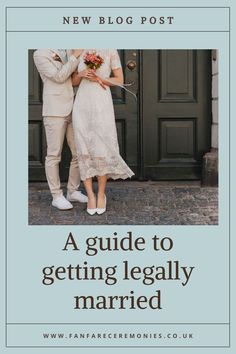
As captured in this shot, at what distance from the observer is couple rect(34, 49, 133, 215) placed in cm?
580

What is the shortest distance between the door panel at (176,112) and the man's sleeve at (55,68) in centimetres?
149

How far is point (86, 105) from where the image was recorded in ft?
19.2

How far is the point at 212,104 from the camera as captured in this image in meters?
7.19

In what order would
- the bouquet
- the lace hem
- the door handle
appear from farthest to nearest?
the door handle
the lace hem
the bouquet

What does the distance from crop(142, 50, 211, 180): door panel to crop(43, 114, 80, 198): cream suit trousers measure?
1234 millimetres

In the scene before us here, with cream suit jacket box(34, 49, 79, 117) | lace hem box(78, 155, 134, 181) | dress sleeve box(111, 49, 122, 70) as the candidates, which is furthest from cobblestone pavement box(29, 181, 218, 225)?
dress sleeve box(111, 49, 122, 70)

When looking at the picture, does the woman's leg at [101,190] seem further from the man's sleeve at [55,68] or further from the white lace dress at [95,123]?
the man's sleeve at [55,68]

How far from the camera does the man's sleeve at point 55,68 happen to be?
5.80 m

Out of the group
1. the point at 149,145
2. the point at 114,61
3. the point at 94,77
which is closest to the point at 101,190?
the point at 94,77

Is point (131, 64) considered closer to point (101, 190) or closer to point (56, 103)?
point (56, 103)

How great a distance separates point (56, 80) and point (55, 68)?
0.10 meters

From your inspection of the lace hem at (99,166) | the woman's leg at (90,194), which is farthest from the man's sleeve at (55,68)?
the woman's leg at (90,194)

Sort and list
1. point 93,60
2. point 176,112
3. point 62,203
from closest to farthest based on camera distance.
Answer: point 93,60 → point 62,203 → point 176,112

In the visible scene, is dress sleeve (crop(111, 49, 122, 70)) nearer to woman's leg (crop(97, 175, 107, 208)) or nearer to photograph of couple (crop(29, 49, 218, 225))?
photograph of couple (crop(29, 49, 218, 225))
